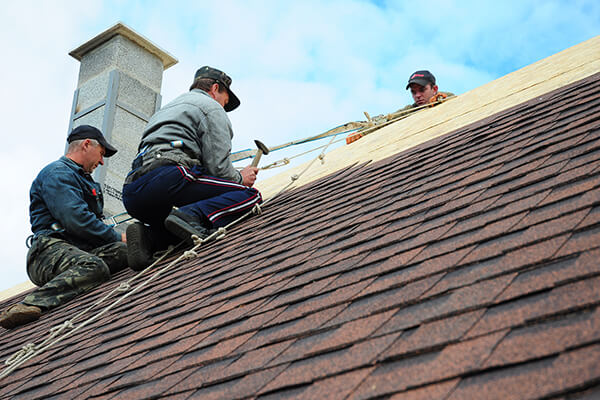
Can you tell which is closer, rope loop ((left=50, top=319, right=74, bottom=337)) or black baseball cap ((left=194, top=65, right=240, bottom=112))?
rope loop ((left=50, top=319, right=74, bottom=337))

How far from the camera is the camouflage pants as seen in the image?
4105mm

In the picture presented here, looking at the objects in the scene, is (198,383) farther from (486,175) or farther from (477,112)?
(477,112)

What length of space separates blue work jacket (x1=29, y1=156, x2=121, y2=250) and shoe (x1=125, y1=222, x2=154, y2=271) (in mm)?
601

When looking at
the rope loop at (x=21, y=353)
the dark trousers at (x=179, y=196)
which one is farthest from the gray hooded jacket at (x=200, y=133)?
the rope loop at (x=21, y=353)

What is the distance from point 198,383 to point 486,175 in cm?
159

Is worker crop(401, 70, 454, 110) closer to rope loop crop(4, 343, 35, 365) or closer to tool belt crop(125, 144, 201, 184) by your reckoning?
tool belt crop(125, 144, 201, 184)

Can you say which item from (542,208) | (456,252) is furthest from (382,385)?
(542,208)

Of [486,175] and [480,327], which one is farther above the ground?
[486,175]

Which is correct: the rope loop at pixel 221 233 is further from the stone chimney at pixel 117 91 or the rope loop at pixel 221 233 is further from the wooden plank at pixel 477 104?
the stone chimney at pixel 117 91

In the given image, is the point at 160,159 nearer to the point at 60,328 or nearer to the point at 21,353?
the point at 60,328

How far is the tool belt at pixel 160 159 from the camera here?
153 inches

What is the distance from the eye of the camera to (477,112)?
4.53 metres

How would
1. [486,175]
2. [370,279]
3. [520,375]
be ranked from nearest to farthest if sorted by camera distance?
[520,375] → [370,279] → [486,175]

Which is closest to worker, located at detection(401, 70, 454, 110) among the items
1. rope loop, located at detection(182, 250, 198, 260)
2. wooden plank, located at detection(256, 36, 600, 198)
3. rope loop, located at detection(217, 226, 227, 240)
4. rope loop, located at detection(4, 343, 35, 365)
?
wooden plank, located at detection(256, 36, 600, 198)
